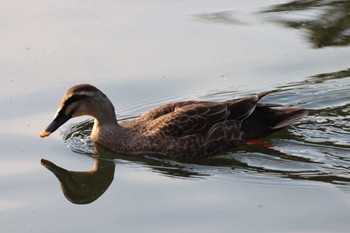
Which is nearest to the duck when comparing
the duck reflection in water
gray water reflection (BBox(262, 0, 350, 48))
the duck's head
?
the duck's head

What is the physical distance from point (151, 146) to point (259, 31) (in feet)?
11.9

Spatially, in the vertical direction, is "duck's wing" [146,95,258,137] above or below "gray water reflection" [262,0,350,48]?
below

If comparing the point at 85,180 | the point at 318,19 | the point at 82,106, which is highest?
the point at 318,19

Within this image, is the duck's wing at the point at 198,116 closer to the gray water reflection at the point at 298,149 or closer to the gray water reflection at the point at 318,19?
the gray water reflection at the point at 298,149

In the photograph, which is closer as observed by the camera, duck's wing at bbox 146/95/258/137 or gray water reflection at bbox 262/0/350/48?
duck's wing at bbox 146/95/258/137

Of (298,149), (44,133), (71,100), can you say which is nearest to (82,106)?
(71,100)

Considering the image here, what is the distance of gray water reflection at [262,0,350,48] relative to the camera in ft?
45.6

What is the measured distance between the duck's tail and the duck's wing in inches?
5.8

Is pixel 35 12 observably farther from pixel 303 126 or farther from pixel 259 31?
pixel 303 126

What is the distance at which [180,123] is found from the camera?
36.0 ft

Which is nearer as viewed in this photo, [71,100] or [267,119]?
[71,100]

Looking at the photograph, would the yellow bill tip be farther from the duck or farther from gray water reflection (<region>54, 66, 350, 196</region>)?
gray water reflection (<region>54, 66, 350, 196</region>)

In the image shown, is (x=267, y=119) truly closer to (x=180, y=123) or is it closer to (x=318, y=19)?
(x=180, y=123)

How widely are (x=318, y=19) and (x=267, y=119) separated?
12.0ft
